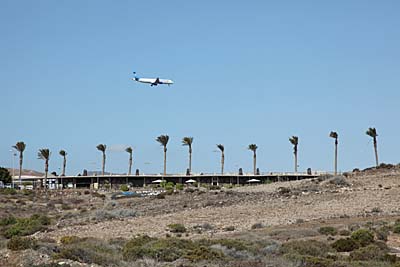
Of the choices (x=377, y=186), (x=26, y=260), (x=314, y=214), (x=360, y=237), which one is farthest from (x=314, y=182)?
(x=26, y=260)

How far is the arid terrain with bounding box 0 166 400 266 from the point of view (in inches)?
827

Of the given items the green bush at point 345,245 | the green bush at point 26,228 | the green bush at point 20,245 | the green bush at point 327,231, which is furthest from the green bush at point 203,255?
the green bush at point 26,228

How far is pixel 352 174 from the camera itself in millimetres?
84000

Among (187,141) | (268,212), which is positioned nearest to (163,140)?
(187,141)

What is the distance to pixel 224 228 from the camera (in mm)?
39844

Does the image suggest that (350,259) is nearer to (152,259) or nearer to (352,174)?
(152,259)

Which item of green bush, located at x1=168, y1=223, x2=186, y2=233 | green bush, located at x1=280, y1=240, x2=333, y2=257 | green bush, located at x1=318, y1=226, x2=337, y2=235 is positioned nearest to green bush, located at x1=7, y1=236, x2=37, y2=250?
green bush, located at x1=280, y1=240, x2=333, y2=257

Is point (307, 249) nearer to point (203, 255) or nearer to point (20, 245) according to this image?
point (203, 255)

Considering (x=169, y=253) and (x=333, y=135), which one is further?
(x=333, y=135)

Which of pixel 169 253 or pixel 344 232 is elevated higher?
pixel 344 232

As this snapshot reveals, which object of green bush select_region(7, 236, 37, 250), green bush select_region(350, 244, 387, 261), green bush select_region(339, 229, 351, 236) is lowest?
green bush select_region(350, 244, 387, 261)

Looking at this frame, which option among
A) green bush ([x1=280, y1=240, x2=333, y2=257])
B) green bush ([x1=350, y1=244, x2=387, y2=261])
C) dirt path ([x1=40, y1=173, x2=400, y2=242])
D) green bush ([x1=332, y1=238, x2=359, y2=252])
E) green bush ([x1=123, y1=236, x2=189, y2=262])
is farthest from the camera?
dirt path ([x1=40, y1=173, x2=400, y2=242])

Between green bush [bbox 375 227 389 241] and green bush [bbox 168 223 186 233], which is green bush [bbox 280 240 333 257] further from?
green bush [bbox 168 223 186 233]

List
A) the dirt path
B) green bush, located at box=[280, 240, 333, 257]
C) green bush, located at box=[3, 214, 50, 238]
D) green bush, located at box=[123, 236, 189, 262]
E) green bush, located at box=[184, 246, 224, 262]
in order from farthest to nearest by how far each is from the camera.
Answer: the dirt path, green bush, located at box=[3, 214, 50, 238], green bush, located at box=[280, 240, 333, 257], green bush, located at box=[123, 236, 189, 262], green bush, located at box=[184, 246, 224, 262]
